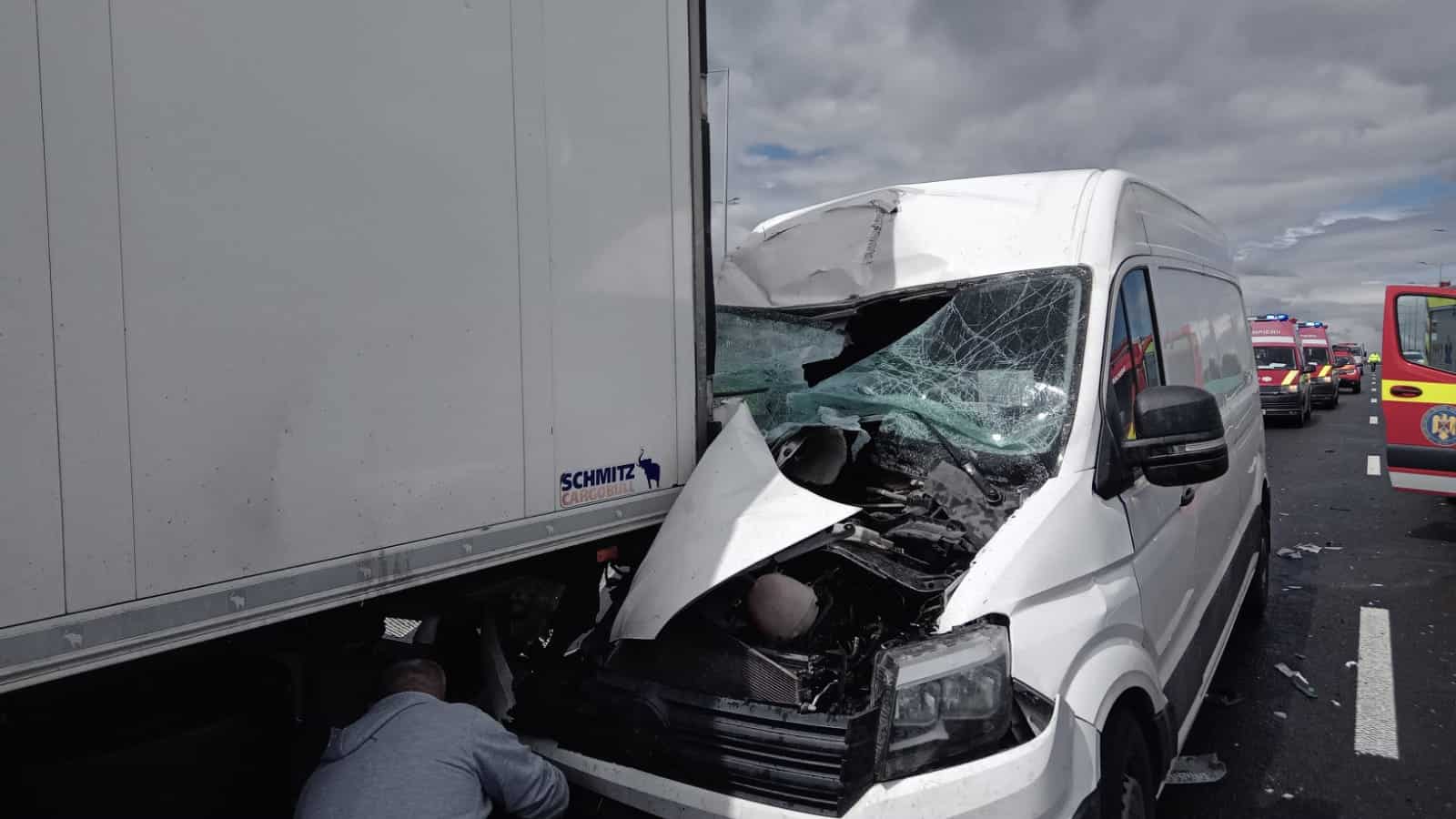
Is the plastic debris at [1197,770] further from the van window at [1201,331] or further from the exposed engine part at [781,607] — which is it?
the exposed engine part at [781,607]

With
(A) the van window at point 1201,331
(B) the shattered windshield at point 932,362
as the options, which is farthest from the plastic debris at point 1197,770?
(B) the shattered windshield at point 932,362

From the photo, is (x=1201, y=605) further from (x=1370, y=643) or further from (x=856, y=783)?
(x=1370, y=643)

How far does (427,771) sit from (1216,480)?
3.22 metres

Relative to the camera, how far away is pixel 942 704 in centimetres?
193

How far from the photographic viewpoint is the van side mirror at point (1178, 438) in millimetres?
2482

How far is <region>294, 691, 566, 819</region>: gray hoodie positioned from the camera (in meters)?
1.89

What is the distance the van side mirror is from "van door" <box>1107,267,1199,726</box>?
0.13 metres

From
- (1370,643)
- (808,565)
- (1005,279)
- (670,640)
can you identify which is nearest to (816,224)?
(1005,279)

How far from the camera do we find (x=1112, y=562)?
2449 millimetres

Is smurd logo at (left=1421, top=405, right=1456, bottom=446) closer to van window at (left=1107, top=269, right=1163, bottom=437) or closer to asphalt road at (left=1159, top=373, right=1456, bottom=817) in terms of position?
asphalt road at (left=1159, top=373, right=1456, bottom=817)

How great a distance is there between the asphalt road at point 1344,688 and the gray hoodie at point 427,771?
2.72 metres

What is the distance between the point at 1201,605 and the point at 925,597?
1749mm

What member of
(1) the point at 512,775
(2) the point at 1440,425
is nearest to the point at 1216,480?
(1) the point at 512,775

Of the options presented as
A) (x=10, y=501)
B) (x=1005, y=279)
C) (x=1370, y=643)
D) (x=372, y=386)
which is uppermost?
(x=1005, y=279)
